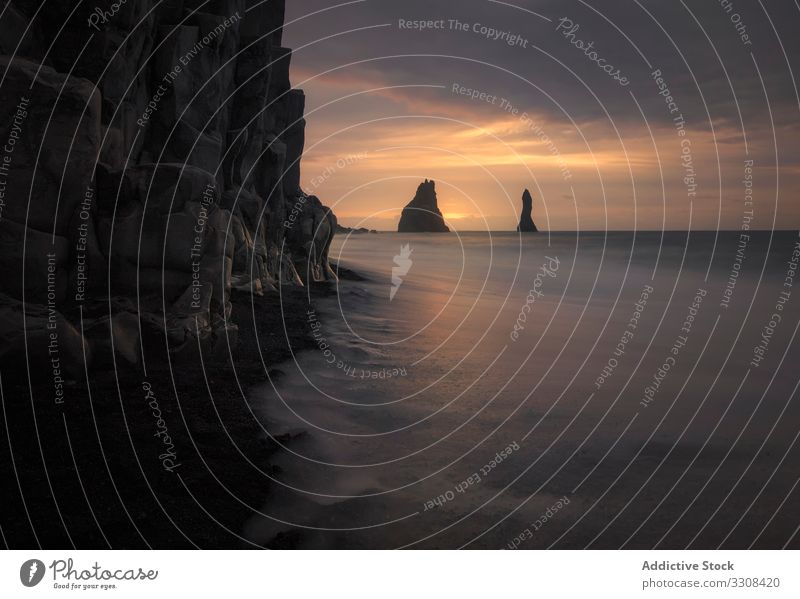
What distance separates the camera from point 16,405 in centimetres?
1005

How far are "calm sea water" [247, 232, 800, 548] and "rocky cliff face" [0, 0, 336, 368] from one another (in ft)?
12.5

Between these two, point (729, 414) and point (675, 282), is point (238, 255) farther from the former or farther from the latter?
point (675, 282)

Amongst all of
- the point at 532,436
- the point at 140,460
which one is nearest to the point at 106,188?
the point at 140,460

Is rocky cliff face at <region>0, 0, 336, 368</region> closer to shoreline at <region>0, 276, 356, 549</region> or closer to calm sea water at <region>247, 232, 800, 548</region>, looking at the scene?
shoreline at <region>0, 276, 356, 549</region>

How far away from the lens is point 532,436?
1325 cm

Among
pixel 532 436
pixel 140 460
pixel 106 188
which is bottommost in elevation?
pixel 532 436

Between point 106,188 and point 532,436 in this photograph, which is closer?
point 532,436

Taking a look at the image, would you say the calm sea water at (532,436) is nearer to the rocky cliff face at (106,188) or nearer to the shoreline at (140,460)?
the shoreline at (140,460)

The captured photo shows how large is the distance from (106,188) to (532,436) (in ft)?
41.0

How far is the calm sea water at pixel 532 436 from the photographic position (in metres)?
9.51

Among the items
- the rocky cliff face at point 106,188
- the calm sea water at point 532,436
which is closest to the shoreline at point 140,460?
the calm sea water at point 532,436

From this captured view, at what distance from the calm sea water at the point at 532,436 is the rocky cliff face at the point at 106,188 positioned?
3.82 m

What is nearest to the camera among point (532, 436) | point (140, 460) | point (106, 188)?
point (140, 460)

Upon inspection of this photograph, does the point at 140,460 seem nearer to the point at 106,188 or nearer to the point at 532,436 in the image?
the point at 106,188
